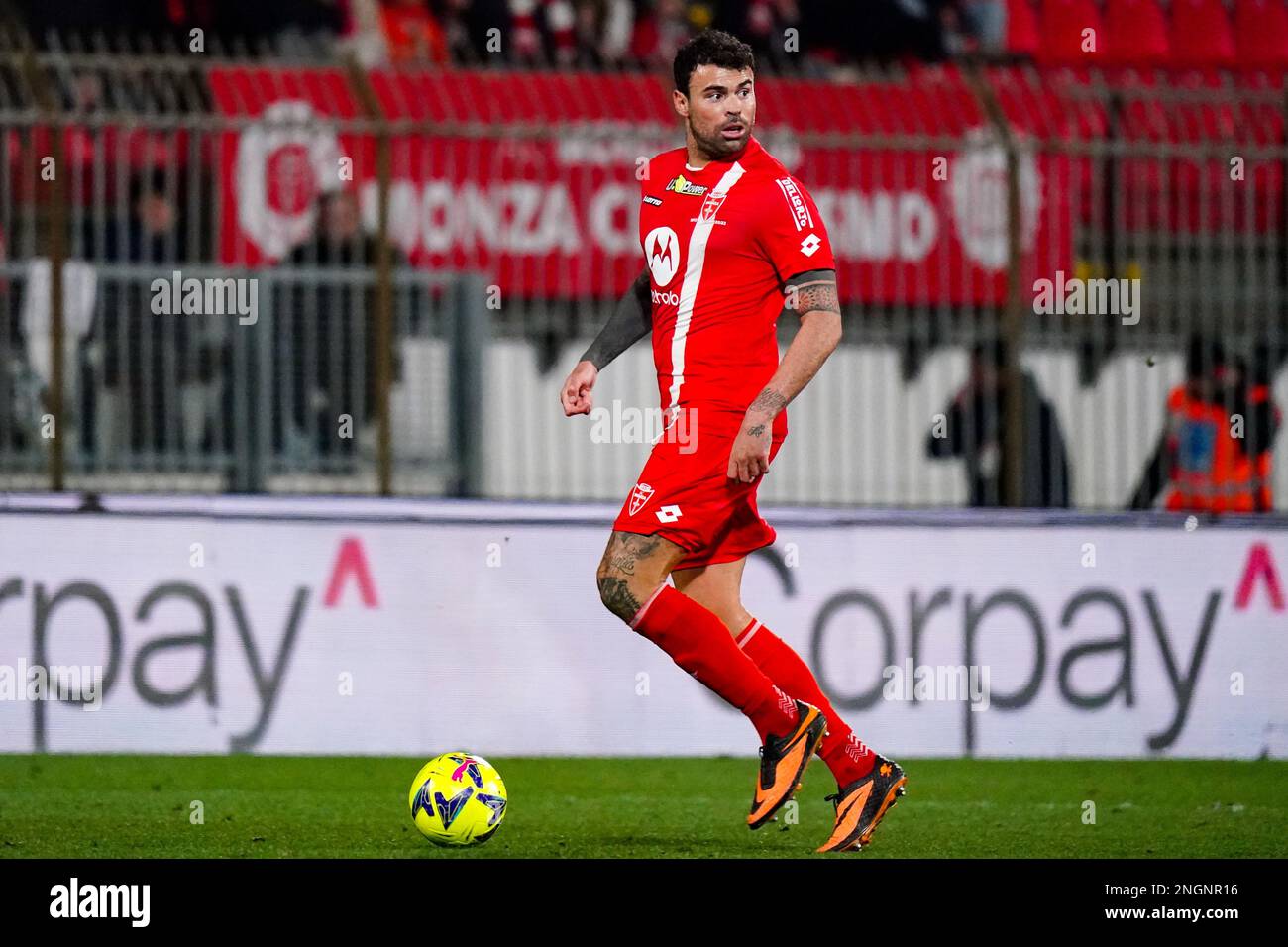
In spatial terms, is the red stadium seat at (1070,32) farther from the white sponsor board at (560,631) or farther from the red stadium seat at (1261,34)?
the white sponsor board at (560,631)

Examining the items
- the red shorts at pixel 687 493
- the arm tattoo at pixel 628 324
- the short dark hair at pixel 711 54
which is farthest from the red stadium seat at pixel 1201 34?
the red shorts at pixel 687 493

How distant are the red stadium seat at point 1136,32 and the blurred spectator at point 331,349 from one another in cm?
782

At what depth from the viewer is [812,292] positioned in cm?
663

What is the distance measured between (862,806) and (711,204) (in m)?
1.90

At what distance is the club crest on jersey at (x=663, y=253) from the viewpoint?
22.4ft

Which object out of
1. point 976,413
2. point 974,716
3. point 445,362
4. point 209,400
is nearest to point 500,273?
point 445,362

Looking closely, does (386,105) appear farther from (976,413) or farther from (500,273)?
(976,413)

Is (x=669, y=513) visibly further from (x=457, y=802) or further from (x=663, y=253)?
(x=457, y=802)

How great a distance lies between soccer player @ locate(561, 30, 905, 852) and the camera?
6.64 metres

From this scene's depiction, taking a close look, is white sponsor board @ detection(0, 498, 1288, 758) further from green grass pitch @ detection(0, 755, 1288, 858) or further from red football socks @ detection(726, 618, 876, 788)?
red football socks @ detection(726, 618, 876, 788)

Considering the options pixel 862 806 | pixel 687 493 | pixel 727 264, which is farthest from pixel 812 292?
pixel 862 806

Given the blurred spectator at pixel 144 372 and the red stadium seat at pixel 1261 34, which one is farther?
the red stadium seat at pixel 1261 34

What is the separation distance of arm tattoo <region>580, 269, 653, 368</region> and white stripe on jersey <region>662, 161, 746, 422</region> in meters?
0.29

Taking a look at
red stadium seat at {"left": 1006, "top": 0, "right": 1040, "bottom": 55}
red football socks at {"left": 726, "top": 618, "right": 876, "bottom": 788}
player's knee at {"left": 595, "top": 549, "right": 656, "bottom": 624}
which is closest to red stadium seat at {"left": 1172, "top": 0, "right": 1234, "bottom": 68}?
red stadium seat at {"left": 1006, "top": 0, "right": 1040, "bottom": 55}
